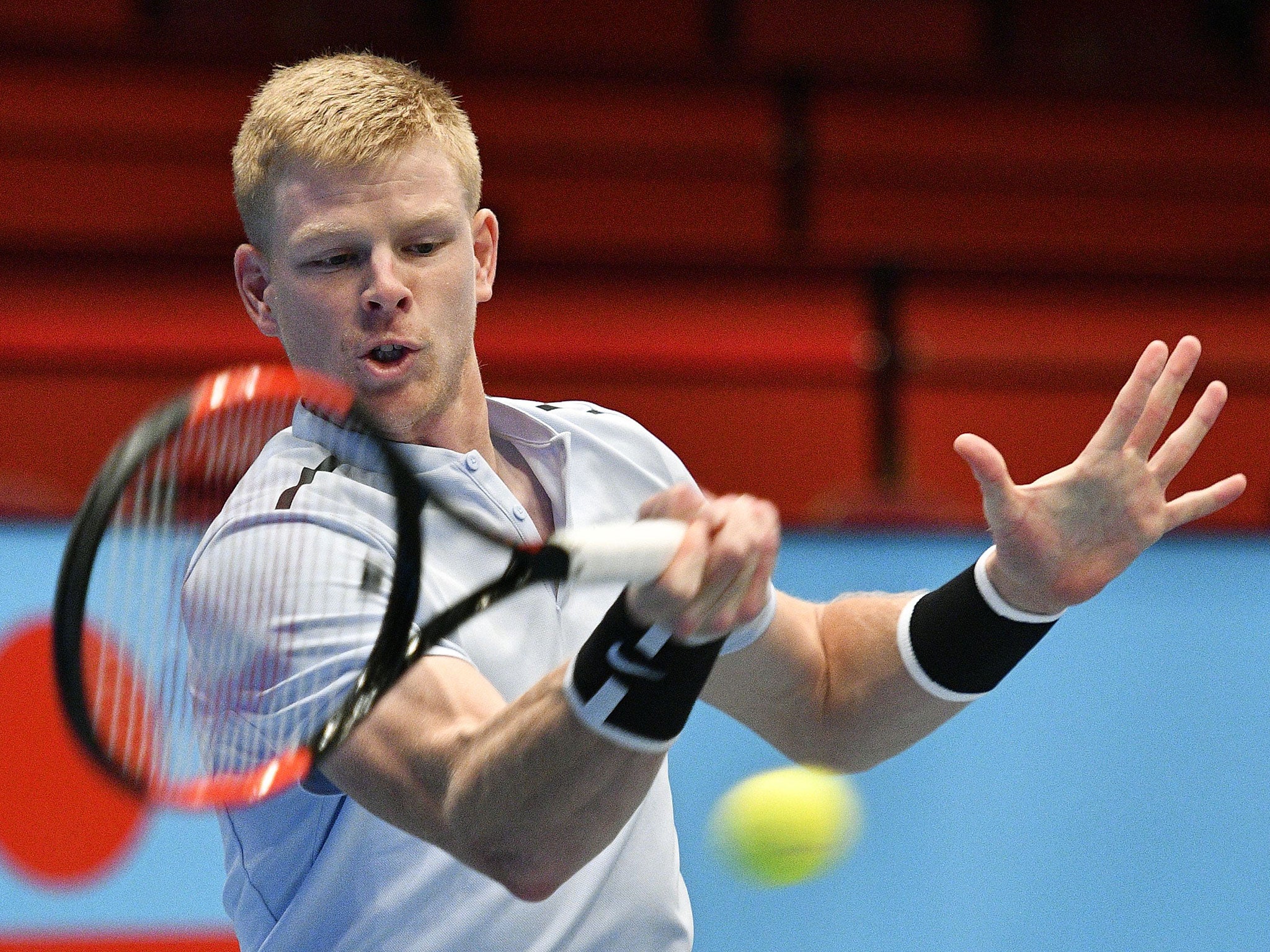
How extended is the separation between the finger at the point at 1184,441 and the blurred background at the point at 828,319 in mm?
1219

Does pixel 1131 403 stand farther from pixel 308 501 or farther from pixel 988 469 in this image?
pixel 308 501

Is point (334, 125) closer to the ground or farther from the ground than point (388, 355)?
farther from the ground

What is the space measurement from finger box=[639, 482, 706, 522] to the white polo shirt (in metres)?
0.34

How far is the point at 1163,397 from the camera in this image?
2.05 m

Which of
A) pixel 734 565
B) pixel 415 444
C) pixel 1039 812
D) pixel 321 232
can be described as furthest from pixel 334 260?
pixel 1039 812

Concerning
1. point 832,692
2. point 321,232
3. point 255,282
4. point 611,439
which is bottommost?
point 832,692

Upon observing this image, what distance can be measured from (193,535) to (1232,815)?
2.21 meters

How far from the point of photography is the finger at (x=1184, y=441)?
2088 millimetres

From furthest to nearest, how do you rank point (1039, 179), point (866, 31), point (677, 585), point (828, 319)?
point (866, 31), point (1039, 179), point (828, 319), point (677, 585)

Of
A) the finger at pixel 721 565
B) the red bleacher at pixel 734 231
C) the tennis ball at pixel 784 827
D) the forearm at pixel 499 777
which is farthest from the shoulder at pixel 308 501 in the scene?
the red bleacher at pixel 734 231

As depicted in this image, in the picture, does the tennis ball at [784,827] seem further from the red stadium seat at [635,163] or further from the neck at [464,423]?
the red stadium seat at [635,163]

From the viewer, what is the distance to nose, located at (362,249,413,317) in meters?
1.93

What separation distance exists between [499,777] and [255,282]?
2.95 feet

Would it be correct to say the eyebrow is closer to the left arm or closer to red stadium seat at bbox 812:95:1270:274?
the left arm
